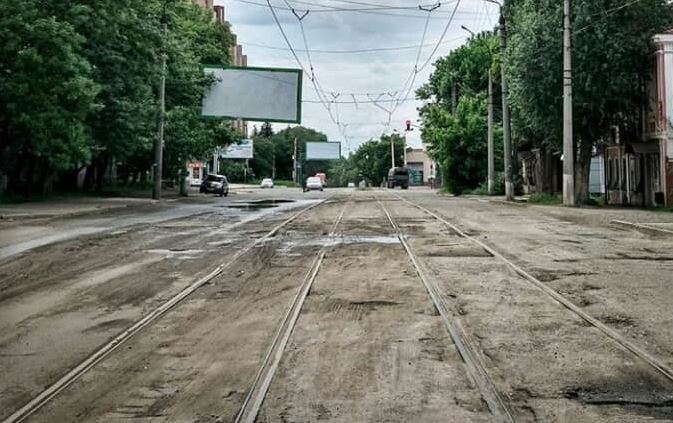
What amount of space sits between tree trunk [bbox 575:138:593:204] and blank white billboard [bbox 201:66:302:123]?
18447 mm

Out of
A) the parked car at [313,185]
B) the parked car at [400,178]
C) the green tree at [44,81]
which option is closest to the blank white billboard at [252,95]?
the green tree at [44,81]


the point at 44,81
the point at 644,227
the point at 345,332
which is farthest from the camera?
the point at 44,81

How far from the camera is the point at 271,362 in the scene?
6.46 m

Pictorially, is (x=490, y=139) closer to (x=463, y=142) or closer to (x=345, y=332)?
(x=463, y=142)

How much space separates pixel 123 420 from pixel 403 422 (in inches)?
75.0

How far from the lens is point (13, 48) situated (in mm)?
25422

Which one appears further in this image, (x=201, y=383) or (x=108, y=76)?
(x=108, y=76)

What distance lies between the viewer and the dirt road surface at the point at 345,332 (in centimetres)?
536

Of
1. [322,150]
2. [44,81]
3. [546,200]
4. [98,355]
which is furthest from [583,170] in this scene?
[322,150]

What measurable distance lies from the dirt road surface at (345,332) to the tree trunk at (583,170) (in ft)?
58.3

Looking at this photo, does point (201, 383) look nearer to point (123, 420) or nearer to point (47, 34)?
point (123, 420)

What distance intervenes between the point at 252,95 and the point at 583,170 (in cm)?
2115

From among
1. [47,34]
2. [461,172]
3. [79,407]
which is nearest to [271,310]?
[79,407]

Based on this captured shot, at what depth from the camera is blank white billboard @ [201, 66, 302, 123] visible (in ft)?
149
